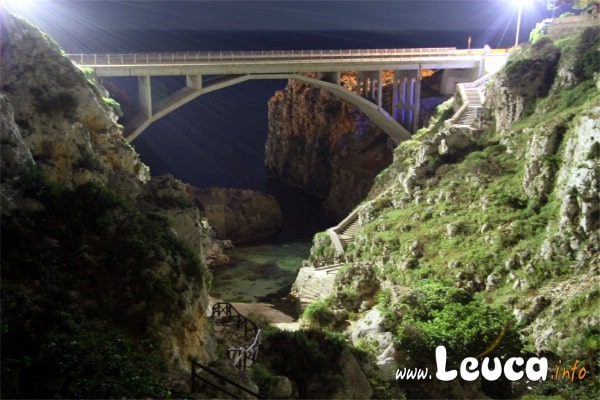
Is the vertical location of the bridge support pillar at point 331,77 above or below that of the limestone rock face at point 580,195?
above

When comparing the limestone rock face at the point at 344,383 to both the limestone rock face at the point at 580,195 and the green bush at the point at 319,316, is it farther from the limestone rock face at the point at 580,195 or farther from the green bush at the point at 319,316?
the limestone rock face at the point at 580,195

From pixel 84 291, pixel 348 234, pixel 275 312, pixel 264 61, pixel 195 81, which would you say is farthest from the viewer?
pixel 264 61

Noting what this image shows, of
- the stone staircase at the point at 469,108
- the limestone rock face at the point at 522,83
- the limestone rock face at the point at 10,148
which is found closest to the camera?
the limestone rock face at the point at 10,148

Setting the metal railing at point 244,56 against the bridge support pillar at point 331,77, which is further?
the bridge support pillar at point 331,77

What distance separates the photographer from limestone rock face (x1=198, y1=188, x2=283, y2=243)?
54.2 metres

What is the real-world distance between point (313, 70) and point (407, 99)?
430 inches

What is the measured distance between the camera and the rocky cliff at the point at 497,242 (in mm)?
21828

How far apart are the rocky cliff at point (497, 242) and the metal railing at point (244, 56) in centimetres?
1041

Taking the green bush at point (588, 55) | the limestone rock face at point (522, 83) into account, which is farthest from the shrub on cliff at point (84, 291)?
the green bush at point (588, 55)

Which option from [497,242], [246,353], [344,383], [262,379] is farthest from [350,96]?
[262,379]

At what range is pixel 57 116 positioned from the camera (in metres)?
19.1

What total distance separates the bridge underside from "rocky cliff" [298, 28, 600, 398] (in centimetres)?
880

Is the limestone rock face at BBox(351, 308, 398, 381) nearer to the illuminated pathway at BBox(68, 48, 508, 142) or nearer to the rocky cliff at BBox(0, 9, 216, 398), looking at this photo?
the rocky cliff at BBox(0, 9, 216, 398)

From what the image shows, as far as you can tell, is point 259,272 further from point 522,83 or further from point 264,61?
point 522,83
